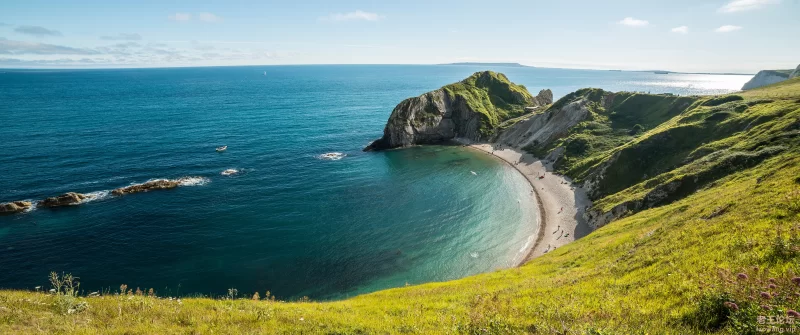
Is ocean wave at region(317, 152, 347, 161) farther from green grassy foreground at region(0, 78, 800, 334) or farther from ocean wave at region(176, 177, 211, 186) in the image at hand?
green grassy foreground at region(0, 78, 800, 334)

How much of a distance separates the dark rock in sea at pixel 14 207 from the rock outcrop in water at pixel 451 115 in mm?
70420

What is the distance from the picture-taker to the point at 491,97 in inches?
5148

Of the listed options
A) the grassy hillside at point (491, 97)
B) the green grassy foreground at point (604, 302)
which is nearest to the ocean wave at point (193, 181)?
the green grassy foreground at point (604, 302)

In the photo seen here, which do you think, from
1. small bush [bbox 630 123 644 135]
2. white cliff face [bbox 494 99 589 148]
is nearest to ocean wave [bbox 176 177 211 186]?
white cliff face [bbox 494 99 589 148]

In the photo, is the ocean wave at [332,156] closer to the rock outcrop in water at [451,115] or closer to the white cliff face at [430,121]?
the rock outcrop in water at [451,115]

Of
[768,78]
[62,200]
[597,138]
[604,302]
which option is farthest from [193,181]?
[768,78]

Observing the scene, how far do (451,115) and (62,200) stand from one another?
3884 inches

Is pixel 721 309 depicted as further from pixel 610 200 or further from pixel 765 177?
pixel 610 200

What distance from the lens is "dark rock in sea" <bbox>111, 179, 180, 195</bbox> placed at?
63.6 meters

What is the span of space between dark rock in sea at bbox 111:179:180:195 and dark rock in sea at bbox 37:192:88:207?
5065 mm

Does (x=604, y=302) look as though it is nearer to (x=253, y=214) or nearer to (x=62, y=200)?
(x=253, y=214)

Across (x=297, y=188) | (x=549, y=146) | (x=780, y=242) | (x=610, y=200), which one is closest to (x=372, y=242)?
(x=297, y=188)

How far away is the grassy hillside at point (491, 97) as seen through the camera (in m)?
118

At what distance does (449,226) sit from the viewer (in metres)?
55.7
